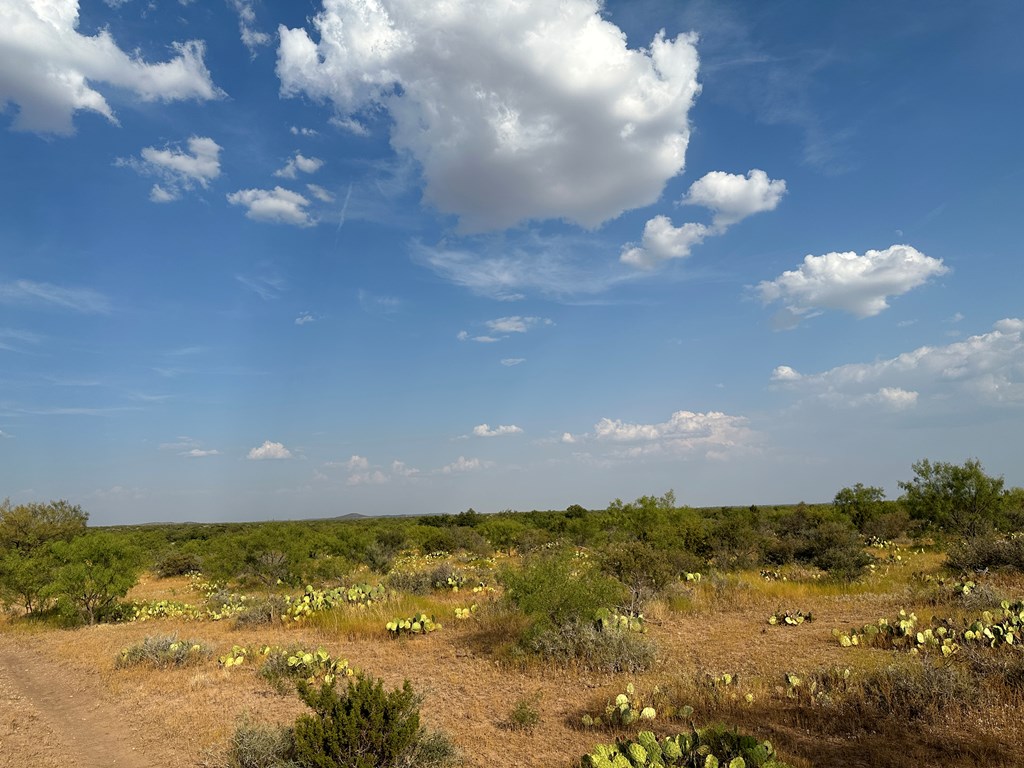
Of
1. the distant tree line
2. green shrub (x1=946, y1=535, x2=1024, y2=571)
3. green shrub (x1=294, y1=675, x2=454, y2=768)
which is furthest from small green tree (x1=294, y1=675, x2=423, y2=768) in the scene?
green shrub (x1=946, y1=535, x2=1024, y2=571)

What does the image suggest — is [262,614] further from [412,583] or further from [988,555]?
[988,555]

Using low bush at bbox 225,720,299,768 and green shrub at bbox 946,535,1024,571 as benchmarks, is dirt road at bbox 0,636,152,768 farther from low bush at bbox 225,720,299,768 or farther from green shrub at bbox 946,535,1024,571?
green shrub at bbox 946,535,1024,571

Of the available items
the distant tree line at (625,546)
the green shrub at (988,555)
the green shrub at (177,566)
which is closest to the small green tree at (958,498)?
the distant tree line at (625,546)

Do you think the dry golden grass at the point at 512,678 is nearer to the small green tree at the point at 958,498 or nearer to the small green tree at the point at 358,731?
the small green tree at the point at 358,731

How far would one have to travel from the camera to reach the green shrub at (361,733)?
5770 millimetres

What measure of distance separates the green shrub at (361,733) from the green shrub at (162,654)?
23.4 ft

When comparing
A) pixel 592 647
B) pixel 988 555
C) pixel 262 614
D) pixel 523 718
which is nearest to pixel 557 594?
pixel 592 647

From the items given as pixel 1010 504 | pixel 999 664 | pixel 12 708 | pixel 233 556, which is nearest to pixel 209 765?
pixel 12 708

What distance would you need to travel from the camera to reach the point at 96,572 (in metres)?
18.7

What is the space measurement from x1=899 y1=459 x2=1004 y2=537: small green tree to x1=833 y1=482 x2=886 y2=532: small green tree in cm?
1513

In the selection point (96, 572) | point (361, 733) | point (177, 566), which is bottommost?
point (177, 566)

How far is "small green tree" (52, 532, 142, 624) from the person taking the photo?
18.2 metres

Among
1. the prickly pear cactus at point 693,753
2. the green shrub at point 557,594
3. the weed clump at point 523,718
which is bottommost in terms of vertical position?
the weed clump at point 523,718

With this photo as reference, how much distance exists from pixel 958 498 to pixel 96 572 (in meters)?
33.2
